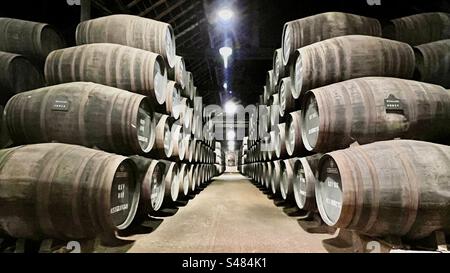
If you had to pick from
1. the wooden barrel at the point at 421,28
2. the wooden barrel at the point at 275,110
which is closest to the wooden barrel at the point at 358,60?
the wooden barrel at the point at 421,28

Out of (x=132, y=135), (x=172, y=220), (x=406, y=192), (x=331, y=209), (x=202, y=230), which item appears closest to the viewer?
(x=406, y=192)

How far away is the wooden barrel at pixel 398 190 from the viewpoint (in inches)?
70.7

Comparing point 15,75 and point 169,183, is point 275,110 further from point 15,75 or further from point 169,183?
point 15,75

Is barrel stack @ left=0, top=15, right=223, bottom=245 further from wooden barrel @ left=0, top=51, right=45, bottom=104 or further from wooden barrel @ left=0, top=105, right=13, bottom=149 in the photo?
wooden barrel @ left=0, top=105, right=13, bottom=149

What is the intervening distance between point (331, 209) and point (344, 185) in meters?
0.61

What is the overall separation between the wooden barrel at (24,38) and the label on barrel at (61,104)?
204 cm

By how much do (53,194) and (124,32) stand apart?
2564 mm

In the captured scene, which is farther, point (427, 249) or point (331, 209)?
point (331, 209)

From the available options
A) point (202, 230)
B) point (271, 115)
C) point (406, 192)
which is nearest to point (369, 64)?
point (406, 192)

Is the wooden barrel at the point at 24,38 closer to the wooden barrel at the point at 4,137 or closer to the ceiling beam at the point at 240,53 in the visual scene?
the wooden barrel at the point at 4,137

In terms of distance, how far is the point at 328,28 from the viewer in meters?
3.52

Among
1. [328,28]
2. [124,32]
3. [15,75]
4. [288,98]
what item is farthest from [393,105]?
[15,75]

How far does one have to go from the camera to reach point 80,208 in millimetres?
1887

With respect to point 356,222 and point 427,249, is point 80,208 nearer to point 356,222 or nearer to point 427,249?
point 356,222
